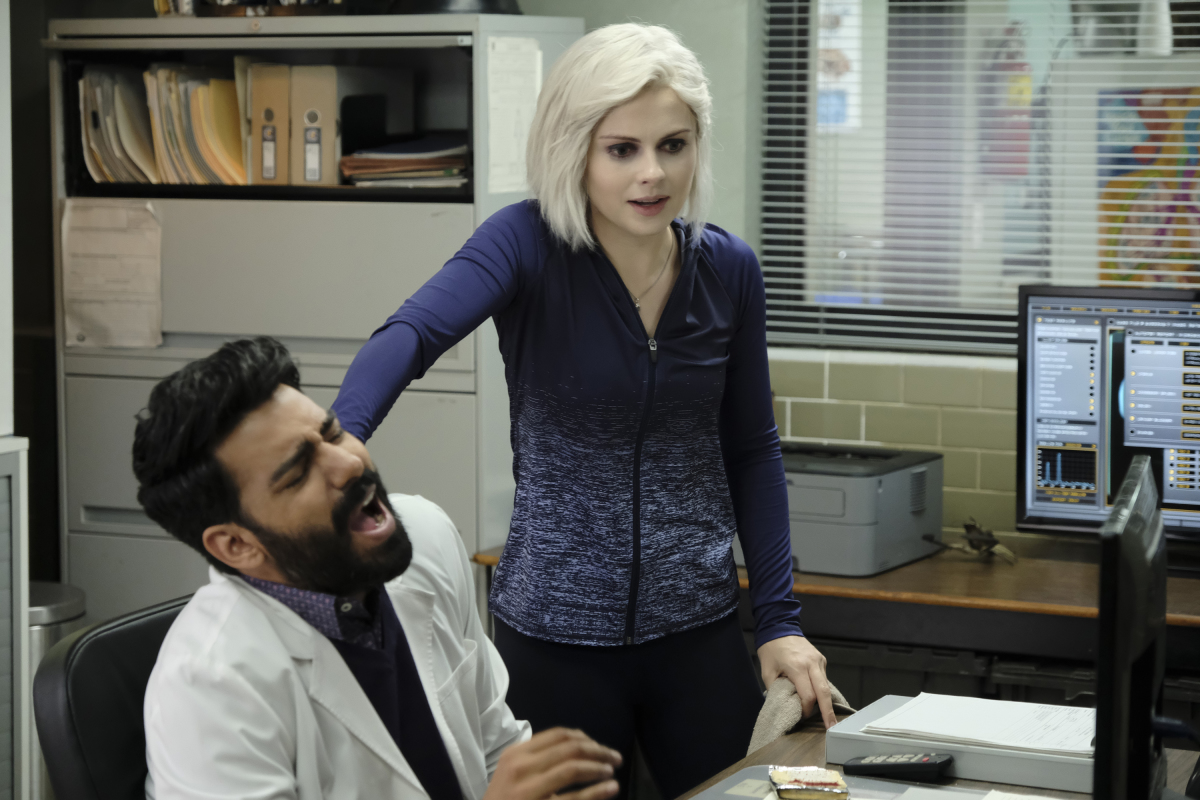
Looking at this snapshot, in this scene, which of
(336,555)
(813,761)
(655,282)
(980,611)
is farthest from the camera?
(980,611)

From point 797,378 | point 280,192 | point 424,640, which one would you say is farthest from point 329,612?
point 797,378

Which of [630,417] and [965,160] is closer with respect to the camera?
[630,417]

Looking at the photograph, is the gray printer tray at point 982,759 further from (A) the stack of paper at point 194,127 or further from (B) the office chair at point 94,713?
(A) the stack of paper at point 194,127

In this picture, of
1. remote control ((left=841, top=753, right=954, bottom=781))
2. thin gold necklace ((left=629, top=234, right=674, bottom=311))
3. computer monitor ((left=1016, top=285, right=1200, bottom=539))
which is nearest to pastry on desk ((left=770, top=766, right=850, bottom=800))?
remote control ((left=841, top=753, right=954, bottom=781))

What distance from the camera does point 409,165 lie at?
119 inches

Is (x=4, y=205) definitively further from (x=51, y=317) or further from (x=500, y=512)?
(x=500, y=512)

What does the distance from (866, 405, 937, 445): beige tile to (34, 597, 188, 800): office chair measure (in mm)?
2266

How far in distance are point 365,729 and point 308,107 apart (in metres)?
2.05

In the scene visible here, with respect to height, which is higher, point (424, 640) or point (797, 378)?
point (797, 378)

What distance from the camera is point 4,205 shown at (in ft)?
8.93

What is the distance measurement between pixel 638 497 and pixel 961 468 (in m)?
1.70

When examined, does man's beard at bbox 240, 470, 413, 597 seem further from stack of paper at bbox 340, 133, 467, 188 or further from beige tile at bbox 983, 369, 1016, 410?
beige tile at bbox 983, 369, 1016, 410

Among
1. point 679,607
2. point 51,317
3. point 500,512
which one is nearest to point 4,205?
point 51,317

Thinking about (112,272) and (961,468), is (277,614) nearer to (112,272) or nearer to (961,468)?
(112,272)
